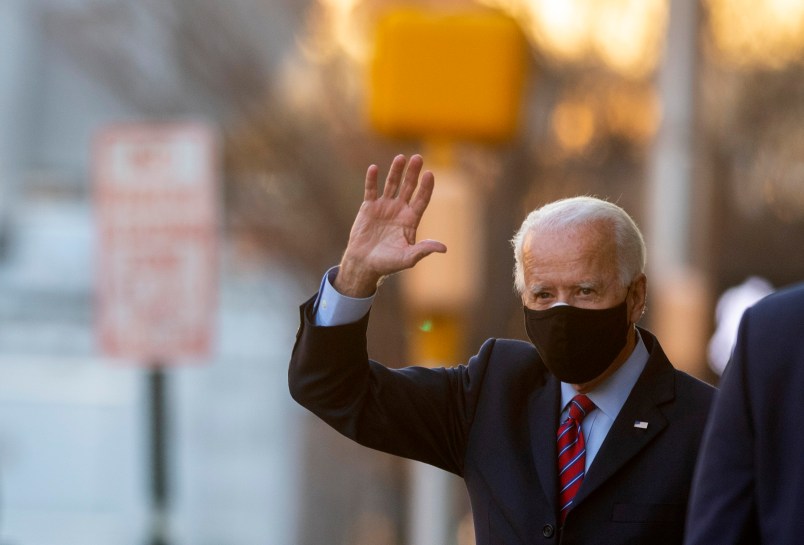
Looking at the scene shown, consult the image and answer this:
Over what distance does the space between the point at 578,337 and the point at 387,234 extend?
1.58ft

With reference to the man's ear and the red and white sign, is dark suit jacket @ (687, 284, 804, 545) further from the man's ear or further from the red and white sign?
the red and white sign

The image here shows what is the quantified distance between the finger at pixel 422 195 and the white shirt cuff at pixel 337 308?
215mm

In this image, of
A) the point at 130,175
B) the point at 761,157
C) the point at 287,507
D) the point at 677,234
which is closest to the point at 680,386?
the point at 130,175

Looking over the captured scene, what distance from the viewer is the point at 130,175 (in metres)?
7.57

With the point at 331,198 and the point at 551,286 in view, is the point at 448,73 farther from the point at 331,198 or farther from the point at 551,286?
the point at 551,286

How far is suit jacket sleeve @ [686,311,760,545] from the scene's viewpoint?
8.16ft

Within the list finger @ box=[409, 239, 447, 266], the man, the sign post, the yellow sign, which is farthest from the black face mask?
the sign post

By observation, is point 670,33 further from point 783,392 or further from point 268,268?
point 783,392

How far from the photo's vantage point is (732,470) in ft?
8.18

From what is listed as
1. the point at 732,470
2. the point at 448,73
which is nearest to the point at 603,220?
the point at 732,470

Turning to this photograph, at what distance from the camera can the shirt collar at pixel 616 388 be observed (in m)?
3.13

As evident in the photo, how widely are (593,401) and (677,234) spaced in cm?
701

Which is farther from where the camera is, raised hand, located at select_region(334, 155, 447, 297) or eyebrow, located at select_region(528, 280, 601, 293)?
raised hand, located at select_region(334, 155, 447, 297)

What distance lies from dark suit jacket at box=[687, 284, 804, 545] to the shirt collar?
60 centimetres
